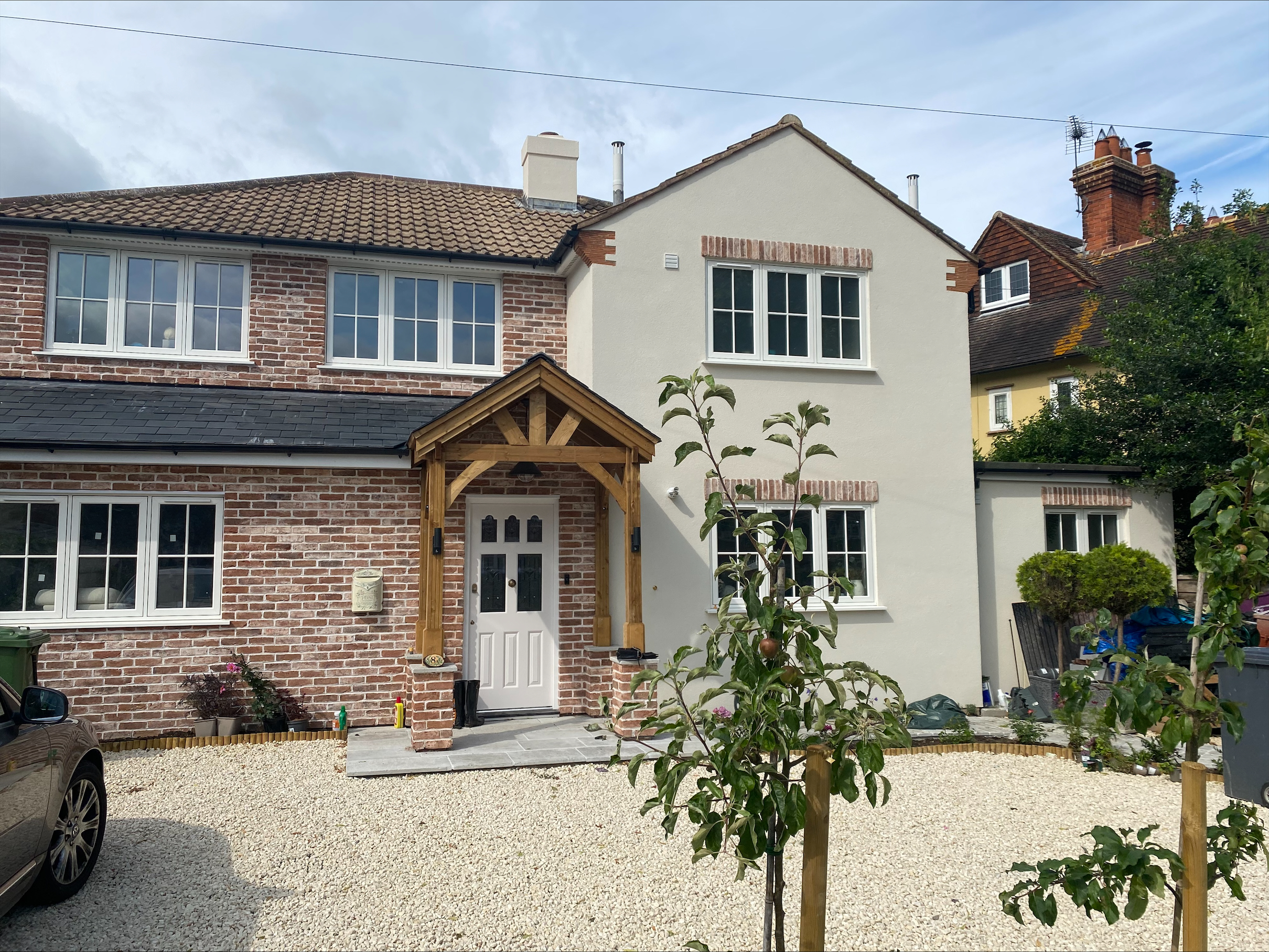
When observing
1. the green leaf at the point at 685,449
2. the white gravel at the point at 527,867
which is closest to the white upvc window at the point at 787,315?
the white gravel at the point at 527,867

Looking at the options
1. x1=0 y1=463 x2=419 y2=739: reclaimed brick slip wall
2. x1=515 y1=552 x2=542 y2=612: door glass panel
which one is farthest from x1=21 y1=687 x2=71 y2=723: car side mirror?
x1=515 y1=552 x2=542 y2=612: door glass panel

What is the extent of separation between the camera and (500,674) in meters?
11.2

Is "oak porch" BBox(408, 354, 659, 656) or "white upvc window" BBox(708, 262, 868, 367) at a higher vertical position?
"white upvc window" BBox(708, 262, 868, 367)

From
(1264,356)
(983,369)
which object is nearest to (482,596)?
(1264,356)

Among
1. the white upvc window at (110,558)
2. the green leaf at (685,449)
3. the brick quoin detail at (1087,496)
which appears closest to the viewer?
the green leaf at (685,449)

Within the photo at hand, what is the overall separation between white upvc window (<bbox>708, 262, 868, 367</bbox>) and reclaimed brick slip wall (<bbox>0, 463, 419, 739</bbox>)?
4.28 meters

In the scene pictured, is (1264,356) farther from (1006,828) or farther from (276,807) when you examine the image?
(276,807)

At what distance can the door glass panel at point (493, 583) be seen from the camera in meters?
11.2

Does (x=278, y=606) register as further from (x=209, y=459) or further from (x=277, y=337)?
(x=277, y=337)

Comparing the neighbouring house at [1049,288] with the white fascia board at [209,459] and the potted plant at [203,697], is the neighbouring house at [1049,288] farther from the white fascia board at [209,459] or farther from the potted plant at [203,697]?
the potted plant at [203,697]

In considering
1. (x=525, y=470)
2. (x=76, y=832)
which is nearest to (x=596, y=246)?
(x=525, y=470)

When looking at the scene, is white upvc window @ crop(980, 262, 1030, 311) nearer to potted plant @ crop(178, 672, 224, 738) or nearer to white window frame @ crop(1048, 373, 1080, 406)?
white window frame @ crop(1048, 373, 1080, 406)

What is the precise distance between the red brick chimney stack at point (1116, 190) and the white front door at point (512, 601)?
18099 millimetres

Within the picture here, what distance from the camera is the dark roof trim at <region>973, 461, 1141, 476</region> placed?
12570 millimetres
